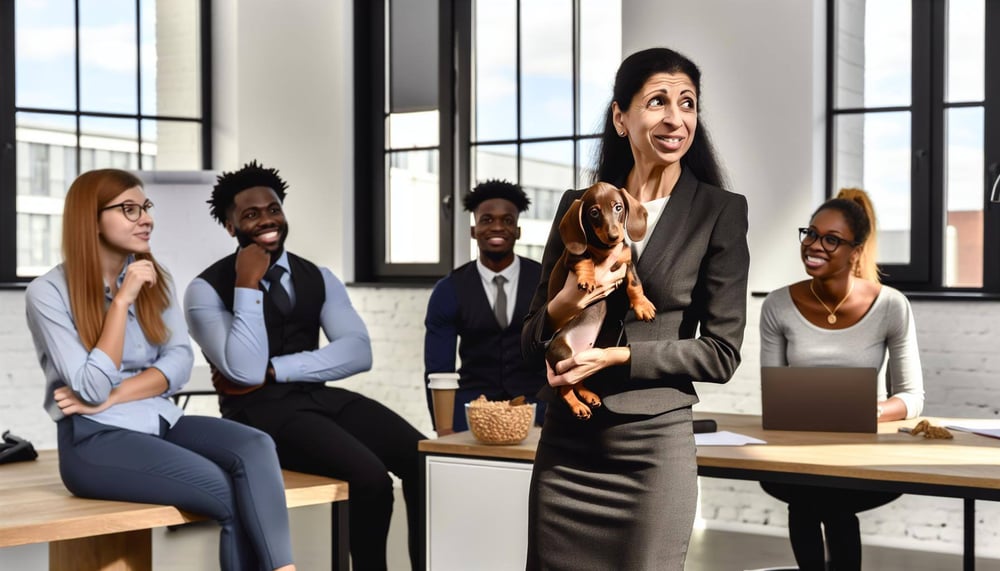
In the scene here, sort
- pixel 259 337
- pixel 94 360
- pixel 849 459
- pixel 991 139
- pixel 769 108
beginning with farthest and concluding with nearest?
pixel 769 108
pixel 991 139
pixel 259 337
pixel 94 360
pixel 849 459

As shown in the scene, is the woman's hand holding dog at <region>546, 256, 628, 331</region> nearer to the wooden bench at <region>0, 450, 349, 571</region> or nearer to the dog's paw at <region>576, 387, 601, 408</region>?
the dog's paw at <region>576, 387, 601, 408</region>

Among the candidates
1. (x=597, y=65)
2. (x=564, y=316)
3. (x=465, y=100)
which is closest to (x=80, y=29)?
(x=465, y=100)

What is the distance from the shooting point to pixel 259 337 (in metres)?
3.34

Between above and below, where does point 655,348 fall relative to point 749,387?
above

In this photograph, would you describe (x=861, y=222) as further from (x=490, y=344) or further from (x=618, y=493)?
(x=618, y=493)

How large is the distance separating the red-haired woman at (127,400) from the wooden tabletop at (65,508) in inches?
2.0

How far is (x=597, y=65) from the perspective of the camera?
224 inches

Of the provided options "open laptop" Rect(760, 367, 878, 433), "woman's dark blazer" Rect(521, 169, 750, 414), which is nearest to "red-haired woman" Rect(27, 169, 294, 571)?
"open laptop" Rect(760, 367, 878, 433)

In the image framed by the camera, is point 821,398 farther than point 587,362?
Yes

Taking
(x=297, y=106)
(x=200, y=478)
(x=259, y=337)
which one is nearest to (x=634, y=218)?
(x=200, y=478)

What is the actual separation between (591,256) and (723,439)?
1.26 m

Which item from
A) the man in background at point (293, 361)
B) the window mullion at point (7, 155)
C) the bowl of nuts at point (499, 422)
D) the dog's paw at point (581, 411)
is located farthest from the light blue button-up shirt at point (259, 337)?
the window mullion at point (7, 155)

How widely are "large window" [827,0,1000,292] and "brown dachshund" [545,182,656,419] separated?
3.48 m

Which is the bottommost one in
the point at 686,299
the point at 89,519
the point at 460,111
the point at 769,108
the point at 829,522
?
the point at 829,522
